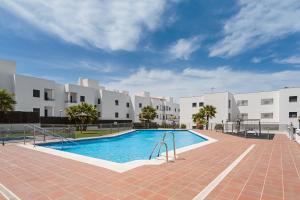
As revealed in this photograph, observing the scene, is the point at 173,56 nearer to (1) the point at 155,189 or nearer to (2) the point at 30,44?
(2) the point at 30,44

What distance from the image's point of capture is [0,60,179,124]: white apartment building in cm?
2502

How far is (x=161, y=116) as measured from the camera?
2032 inches

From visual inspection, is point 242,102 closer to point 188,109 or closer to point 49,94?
point 188,109

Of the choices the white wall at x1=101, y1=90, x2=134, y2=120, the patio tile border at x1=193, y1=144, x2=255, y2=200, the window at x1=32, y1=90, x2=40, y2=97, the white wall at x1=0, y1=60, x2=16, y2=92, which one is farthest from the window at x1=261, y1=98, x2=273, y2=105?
the white wall at x1=0, y1=60, x2=16, y2=92

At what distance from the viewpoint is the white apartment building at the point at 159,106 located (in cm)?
4453

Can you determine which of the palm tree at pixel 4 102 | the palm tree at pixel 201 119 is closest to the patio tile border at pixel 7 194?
the palm tree at pixel 4 102

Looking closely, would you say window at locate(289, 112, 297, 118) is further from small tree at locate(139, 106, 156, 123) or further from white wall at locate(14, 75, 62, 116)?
white wall at locate(14, 75, 62, 116)

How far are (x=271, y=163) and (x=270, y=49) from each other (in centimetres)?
1487

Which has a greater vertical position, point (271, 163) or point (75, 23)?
point (75, 23)

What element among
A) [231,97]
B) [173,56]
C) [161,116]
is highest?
[173,56]

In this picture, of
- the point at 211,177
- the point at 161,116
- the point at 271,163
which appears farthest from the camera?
the point at 161,116

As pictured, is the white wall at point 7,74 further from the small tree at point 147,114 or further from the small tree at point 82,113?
the small tree at point 147,114

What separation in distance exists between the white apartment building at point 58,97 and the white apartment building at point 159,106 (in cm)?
24

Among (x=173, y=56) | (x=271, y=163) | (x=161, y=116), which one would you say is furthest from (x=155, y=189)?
(x=161, y=116)
